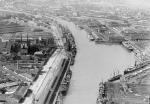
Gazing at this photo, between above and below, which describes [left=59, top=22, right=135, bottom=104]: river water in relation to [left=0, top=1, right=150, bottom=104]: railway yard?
below

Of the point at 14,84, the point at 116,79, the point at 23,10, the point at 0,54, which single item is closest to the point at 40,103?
the point at 14,84

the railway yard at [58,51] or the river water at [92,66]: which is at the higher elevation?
the railway yard at [58,51]

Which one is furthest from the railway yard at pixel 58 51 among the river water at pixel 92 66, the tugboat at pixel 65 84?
the river water at pixel 92 66

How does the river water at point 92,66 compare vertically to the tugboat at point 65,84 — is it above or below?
below

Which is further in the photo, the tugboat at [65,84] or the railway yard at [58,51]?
the tugboat at [65,84]

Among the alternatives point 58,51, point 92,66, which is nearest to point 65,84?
point 92,66

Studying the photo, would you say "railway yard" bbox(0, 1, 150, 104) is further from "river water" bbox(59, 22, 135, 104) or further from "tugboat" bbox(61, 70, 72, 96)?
"river water" bbox(59, 22, 135, 104)

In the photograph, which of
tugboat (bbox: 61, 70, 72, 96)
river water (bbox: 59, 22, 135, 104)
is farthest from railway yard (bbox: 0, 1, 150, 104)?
river water (bbox: 59, 22, 135, 104)

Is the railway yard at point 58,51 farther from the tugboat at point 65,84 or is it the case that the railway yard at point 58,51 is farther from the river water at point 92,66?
the river water at point 92,66
